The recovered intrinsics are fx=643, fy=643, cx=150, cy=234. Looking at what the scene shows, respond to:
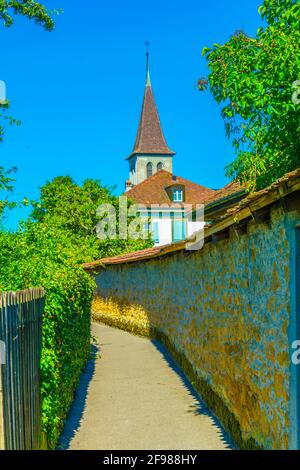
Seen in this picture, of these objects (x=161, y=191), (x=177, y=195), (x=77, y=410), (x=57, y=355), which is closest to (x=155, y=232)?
(x=177, y=195)

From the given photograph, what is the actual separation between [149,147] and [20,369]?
89.8 metres

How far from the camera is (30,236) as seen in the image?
1396 cm

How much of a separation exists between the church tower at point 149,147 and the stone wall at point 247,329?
8051cm

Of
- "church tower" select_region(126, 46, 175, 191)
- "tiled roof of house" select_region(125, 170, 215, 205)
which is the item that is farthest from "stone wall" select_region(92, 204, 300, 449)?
"church tower" select_region(126, 46, 175, 191)

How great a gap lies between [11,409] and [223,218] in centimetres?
377

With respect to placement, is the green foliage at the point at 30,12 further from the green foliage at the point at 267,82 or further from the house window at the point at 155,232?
the house window at the point at 155,232

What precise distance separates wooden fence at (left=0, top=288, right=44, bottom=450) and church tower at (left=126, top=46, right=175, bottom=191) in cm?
8705

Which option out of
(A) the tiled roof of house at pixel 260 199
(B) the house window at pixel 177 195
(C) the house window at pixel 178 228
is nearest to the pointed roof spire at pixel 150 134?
(B) the house window at pixel 177 195

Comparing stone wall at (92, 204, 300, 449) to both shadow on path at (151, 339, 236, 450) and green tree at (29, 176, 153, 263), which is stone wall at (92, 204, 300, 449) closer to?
shadow on path at (151, 339, 236, 450)

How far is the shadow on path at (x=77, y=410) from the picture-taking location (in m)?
8.76

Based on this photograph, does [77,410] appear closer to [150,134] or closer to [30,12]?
[30,12]

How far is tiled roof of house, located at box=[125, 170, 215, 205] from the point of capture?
63.8 m

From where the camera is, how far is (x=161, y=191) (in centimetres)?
6569
